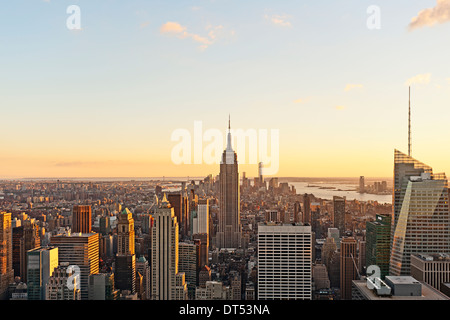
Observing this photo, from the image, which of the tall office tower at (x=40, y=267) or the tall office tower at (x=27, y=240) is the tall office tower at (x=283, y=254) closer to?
the tall office tower at (x=40, y=267)

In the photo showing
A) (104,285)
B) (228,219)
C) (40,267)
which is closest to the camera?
(104,285)

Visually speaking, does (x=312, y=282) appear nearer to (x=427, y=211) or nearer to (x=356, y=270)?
(x=356, y=270)

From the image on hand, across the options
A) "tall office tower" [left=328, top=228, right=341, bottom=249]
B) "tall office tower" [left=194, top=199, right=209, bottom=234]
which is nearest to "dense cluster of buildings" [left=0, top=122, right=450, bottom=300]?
"tall office tower" [left=328, top=228, right=341, bottom=249]

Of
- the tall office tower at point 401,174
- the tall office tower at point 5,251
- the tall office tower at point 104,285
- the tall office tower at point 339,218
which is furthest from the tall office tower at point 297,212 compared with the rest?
the tall office tower at point 5,251

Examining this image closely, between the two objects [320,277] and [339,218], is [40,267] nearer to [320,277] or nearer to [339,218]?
[320,277]

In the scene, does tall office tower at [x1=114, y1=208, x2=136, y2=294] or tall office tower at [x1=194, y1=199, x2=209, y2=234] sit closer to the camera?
tall office tower at [x1=114, y1=208, x2=136, y2=294]

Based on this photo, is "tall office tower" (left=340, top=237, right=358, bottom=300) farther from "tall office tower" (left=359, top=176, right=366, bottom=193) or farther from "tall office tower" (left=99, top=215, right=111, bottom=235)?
"tall office tower" (left=99, top=215, right=111, bottom=235)

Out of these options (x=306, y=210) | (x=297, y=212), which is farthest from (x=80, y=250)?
(x=306, y=210)
